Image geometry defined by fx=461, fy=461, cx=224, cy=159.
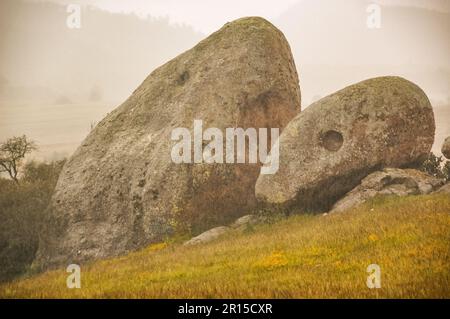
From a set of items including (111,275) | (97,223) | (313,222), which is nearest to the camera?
(111,275)

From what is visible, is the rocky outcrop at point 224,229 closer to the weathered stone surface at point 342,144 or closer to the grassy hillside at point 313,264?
the weathered stone surface at point 342,144

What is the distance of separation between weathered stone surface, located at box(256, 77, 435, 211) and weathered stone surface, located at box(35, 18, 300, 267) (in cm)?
316

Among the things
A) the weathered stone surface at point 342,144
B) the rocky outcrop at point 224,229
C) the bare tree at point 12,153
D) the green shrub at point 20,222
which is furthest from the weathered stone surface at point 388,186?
the bare tree at point 12,153

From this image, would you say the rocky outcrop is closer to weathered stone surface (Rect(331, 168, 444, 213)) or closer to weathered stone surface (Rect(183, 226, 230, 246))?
weathered stone surface (Rect(183, 226, 230, 246))

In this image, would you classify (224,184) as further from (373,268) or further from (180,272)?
(373,268)

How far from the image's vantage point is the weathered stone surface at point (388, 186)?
2225 cm

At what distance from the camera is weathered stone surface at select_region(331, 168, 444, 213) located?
22250 millimetres

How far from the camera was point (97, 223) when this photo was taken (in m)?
26.8

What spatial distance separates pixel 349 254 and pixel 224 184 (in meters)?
12.7

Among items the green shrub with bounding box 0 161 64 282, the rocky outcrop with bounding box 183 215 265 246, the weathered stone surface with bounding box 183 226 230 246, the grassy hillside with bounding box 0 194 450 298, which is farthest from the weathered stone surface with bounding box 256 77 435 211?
the green shrub with bounding box 0 161 64 282

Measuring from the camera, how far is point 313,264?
41.7 feet

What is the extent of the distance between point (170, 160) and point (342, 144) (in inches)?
366

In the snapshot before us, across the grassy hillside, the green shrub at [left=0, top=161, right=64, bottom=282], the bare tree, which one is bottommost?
the green shrub at [left=0, top=161, right=64, bottom=282]
